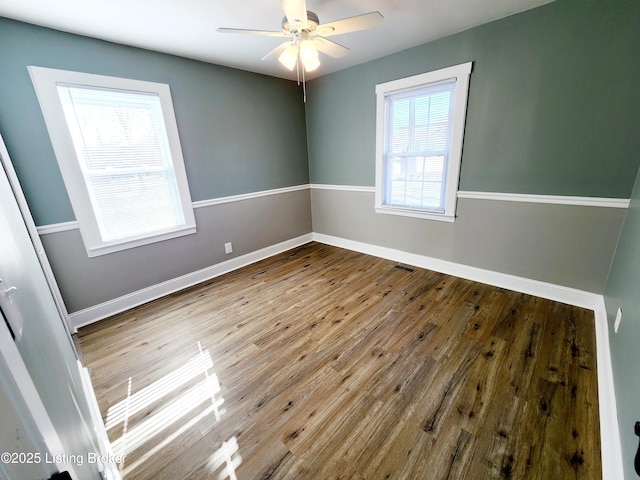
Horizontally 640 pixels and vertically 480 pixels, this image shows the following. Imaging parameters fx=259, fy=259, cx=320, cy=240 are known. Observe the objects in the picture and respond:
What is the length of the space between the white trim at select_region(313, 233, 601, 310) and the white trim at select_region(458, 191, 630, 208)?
0.76 meters

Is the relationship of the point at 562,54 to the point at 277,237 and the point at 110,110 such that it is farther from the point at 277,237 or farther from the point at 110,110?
the point at 110,110

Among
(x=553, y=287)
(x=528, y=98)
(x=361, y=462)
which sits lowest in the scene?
(x=361, y=462)

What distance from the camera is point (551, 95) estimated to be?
84.2 inches

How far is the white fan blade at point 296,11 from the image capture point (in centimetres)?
143

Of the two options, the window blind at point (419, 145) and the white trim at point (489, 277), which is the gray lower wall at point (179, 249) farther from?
the window blind at point (419, 145)

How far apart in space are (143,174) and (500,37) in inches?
139

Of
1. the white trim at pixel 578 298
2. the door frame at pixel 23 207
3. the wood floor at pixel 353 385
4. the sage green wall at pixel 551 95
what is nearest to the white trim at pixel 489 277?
the white trim at pixel 578 298

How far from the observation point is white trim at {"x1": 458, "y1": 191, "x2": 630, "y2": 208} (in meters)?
2.03

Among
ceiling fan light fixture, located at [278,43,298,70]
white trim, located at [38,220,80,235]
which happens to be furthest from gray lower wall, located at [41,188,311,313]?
ceiling fan light fixture, located at [278,43,298,70]

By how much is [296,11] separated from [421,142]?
195 centimetres

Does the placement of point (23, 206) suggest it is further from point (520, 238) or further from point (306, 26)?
point (520, 238)

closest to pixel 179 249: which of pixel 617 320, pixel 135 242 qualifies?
pixel 135 242

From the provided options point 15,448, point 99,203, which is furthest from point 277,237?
point 15,448

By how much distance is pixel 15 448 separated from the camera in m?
0.32
